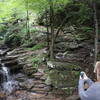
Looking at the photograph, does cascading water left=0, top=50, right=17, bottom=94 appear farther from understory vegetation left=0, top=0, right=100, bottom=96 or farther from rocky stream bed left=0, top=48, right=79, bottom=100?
understory vegetation left=0, top=0, right=100, bottom=96

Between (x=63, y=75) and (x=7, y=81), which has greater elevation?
(x=63, y=75)

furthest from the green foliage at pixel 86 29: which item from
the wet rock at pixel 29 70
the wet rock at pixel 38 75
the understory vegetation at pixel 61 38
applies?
the wet rock at pixel 38 75

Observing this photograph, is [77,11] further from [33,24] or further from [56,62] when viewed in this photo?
[33,24]

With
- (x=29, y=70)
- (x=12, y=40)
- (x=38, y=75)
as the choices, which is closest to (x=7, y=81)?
(x=29, y=70)

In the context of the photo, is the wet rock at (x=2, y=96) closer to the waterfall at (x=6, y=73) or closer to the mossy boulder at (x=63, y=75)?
the waterfall at (x=6, y=73)

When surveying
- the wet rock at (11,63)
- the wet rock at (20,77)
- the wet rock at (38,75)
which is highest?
the wet rock at (11,63)

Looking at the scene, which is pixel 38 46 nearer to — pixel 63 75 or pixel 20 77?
pixel 20 77

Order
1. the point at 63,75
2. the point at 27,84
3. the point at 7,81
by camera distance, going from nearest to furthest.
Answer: the point at 63,75, the point at 27,84, the point at 7,81

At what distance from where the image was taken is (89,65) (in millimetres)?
8305

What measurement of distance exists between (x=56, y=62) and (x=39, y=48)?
98.1 inches

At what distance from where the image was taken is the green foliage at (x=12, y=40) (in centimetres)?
1311

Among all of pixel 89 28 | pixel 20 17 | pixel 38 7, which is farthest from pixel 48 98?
pixel 20 17

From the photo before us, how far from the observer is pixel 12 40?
13492mm

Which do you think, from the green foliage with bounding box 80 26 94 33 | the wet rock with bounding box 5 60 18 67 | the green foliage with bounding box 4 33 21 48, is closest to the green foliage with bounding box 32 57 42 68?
the wet rock with bounding box 5 60 18 67
